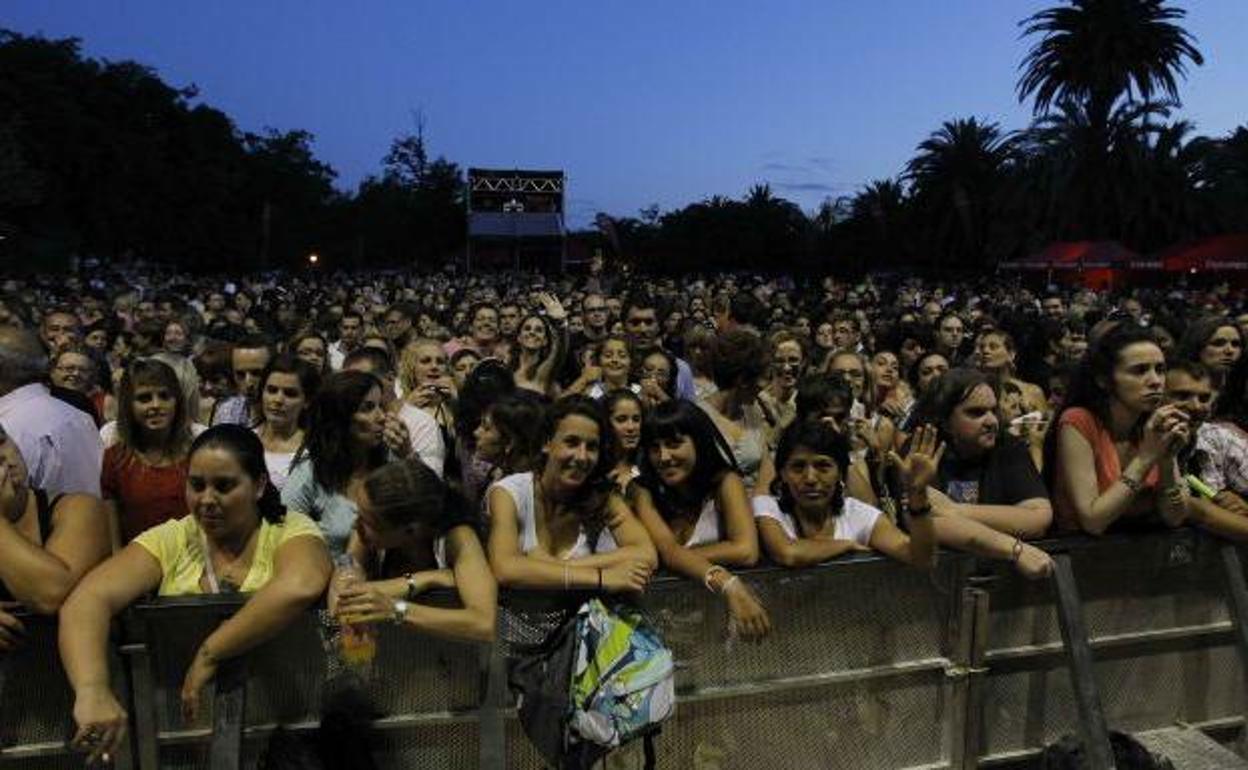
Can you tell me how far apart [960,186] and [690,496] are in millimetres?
65399

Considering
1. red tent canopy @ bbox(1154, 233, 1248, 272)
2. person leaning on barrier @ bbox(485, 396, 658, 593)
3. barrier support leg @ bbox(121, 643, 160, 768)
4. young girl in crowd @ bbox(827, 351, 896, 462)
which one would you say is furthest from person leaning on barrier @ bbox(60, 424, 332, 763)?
red tent canopy @ bbox(1154, 233, 1248, 272)

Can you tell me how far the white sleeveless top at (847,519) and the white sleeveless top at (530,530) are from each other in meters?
0.61

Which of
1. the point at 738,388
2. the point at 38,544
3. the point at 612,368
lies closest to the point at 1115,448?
the point at 738,388

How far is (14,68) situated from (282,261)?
31.5m

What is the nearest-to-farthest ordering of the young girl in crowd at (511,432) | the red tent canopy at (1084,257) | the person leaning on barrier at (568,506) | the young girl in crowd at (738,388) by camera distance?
the person leaning on barrier at (568,506) → the young girl in crowd at (511,432) → the young girl in crowd at (738,388) → the red tent canopy at (1084,257)

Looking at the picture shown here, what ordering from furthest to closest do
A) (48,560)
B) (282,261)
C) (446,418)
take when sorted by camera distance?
(282,261) < (446,418) < (48,560)

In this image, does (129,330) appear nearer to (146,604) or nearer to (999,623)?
(146,604)

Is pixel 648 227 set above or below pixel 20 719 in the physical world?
above

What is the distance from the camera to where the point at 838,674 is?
3811 mm

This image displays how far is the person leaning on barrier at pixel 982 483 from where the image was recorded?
12.6ft

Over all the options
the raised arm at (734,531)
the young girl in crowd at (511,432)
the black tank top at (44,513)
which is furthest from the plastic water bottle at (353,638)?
the young girl in crowd at (511,432)

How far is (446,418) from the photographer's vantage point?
21.1 ft

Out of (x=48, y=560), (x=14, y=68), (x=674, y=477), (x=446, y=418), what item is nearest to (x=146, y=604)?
(x=48, y=560)

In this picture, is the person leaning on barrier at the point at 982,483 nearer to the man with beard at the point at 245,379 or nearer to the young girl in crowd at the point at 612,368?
the young girl in crowd at the point at 612,368
